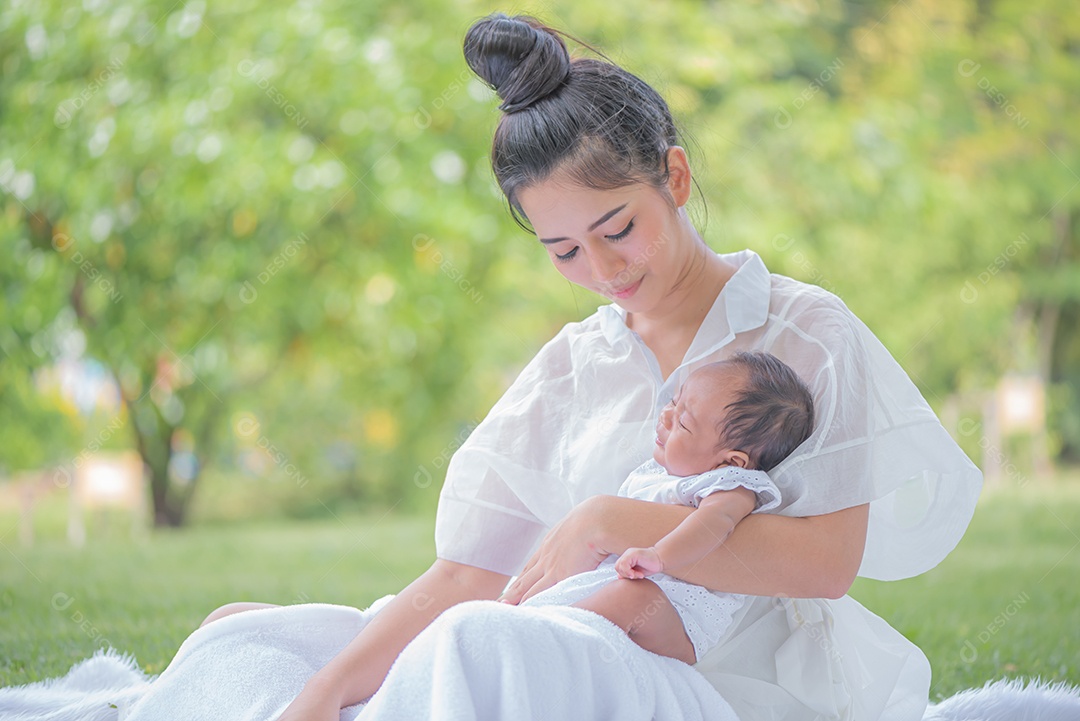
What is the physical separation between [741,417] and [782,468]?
0.30 ft

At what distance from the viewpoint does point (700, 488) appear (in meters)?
1.53

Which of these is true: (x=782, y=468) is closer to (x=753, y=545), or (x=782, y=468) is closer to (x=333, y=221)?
(x=753, y=545)

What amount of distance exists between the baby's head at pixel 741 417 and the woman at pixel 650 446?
0.03 meters

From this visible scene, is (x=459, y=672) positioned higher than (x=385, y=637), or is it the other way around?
(x=459, y=672)

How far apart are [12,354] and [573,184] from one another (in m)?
4.34

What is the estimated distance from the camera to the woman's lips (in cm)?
166

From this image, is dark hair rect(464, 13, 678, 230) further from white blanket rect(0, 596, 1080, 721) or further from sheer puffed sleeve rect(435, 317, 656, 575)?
white blanket rect(0, 596, 1080, 721)

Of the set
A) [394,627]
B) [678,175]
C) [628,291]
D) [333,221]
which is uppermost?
[678,175]

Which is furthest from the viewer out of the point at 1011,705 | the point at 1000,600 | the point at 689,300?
the point at 1000,600

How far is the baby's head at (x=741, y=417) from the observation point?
5.08 feet

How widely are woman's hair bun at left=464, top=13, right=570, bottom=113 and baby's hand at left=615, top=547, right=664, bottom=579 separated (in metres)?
Answer: 0.70

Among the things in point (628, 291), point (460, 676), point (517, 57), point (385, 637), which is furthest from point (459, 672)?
A: point (517, 57)

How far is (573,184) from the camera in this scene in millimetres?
1613

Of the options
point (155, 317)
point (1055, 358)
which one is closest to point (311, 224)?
point (155, 317)
